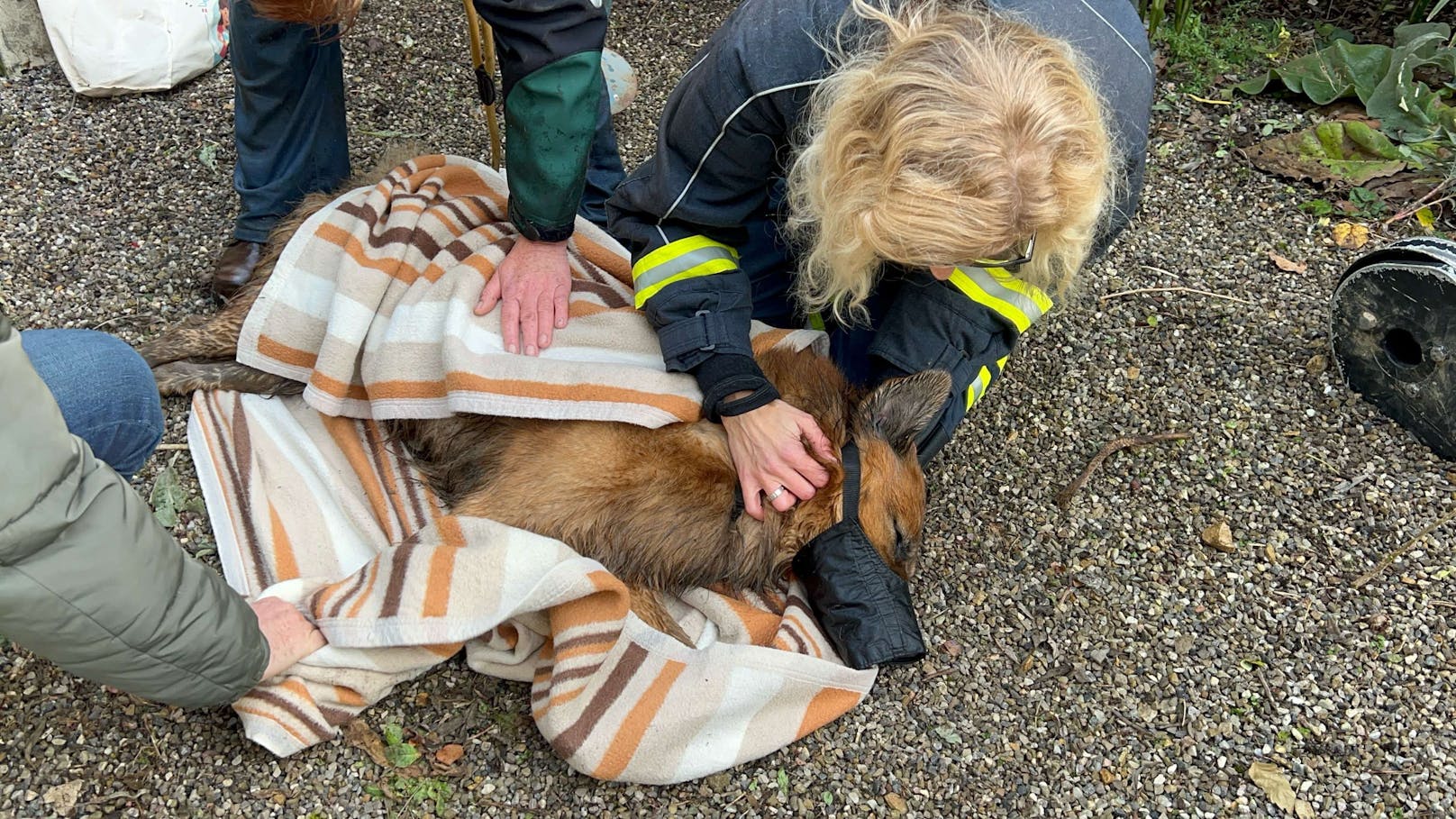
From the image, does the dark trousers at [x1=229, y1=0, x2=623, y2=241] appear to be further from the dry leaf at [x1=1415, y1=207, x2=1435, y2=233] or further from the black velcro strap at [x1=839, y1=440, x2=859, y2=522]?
the dry leaf at [x1=1415, y1=207, x2=1435, y2=233]

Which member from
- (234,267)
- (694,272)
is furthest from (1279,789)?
(234,267)

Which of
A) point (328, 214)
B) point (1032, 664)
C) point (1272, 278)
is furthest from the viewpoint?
point (1272, 278)

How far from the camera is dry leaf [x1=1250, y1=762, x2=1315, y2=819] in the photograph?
239 centimetres

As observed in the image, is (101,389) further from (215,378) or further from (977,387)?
(977,387)

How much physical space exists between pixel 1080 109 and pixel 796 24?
0.69 m

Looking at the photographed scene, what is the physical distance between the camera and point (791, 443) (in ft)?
8.51

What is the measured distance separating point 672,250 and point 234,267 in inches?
60.9

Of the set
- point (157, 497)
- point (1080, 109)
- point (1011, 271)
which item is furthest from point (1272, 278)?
point (157, 497)

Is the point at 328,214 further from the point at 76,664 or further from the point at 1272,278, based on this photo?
the point at 1272,278

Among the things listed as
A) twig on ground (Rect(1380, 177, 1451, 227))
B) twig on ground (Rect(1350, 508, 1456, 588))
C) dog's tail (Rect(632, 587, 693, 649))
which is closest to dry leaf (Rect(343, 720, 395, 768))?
dog's tail (Rect(632, 587, 693, 649))

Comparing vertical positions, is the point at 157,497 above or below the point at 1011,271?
below

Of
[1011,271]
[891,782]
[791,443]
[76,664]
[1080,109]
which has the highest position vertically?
[1080,109]

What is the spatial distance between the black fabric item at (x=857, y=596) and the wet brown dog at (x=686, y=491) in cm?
4

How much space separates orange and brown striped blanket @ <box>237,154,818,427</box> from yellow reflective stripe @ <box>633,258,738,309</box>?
92mm
